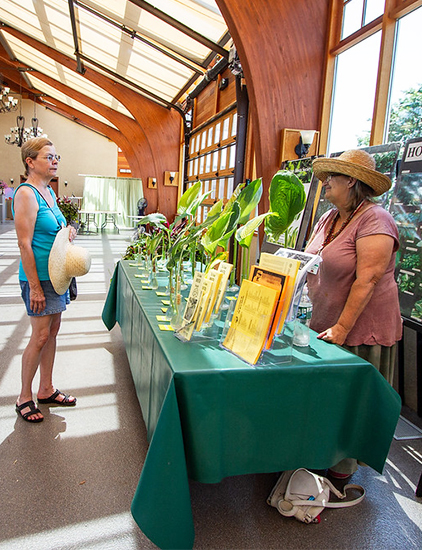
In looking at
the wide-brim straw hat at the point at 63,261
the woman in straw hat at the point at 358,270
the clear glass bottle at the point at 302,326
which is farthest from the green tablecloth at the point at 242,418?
the wide-brim straw hat at the point at 63,261

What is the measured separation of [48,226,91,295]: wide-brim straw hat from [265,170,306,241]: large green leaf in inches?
41.9

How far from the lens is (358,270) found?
1922 mm

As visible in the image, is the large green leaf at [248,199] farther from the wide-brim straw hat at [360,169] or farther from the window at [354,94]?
the window at [354,94]

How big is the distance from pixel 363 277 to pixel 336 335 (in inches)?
11.6

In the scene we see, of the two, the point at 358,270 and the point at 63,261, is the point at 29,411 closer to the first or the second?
the point at 63,261

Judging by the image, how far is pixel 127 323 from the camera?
10.3 feet

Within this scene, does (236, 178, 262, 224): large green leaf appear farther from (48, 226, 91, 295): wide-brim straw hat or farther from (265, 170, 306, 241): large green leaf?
(48, 226, 91, 295): wide-brim straw hat

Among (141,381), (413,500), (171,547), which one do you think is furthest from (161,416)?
(413,500)

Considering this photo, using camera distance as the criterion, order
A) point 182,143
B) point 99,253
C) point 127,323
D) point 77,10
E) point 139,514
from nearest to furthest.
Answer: point 139,514, point 127,323, point 77,10, point 99,253, point 182,143

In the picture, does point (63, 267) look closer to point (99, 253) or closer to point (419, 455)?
point (419, 455)

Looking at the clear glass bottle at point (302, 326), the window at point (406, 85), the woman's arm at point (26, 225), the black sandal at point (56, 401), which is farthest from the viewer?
the window at point (406, 85)

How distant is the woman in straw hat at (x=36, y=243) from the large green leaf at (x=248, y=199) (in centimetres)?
106

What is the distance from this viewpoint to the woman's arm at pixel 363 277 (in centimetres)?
188

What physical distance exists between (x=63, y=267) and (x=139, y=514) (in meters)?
1.35
